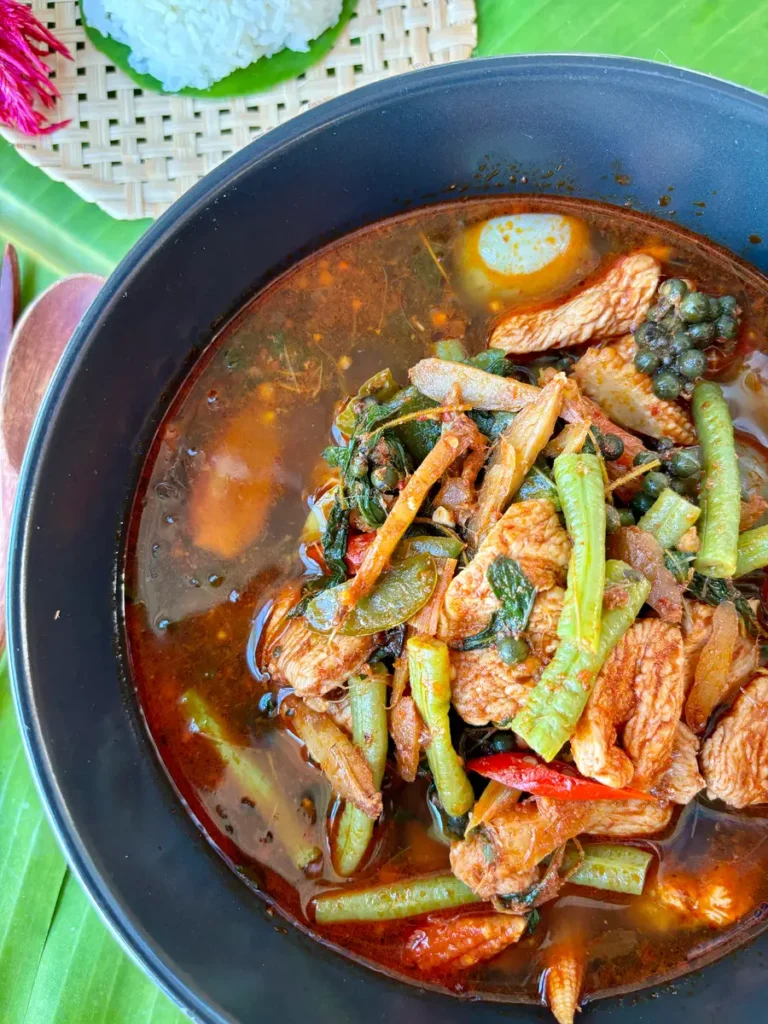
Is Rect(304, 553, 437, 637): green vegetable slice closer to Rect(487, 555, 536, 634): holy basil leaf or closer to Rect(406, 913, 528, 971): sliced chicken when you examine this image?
Rect(487, 555, 536, 634): holy basil leaf

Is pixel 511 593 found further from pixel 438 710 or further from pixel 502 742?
pixel 502 742

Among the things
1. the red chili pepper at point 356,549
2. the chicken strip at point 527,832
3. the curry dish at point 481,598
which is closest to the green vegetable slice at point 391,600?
the curry dish at point 481,598

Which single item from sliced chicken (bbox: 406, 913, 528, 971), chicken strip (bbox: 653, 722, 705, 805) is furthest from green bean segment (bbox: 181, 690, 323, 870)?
chicken strip (bbox: 653, 722, 705, 805)

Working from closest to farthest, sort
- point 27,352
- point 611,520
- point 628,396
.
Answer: point 611,520, point 628,396, point 27,352

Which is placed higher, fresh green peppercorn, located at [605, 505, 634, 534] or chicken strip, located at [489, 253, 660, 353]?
chicken strip, located at [489, 253, 660, 353]

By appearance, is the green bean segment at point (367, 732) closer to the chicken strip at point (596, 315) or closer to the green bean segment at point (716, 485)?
the green bean segment at point (716, 485)

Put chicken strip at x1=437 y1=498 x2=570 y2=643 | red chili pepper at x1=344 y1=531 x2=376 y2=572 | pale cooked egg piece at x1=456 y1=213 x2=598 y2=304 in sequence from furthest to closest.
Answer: pale cooked egg piece at x1=456 y1=213 x2=598 y2=304, red chili pepper at x1=344 y1=531 x2=376 y2=572, chicken strip at x1=437 y1=498 x2=570 y2=643

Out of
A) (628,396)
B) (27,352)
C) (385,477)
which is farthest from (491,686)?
(27,352)
